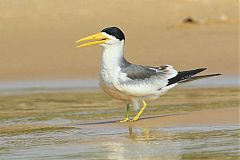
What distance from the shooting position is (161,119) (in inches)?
391

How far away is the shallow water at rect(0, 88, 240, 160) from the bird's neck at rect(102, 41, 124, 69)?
636mm

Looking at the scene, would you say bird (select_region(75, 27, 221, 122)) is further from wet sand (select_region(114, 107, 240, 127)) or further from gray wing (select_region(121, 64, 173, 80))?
wet sand (select_region(114, 107, 240, 127))

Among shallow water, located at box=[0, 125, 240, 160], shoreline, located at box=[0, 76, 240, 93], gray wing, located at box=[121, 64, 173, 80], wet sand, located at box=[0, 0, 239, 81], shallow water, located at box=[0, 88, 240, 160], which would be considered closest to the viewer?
shallow water, located at box=[0, 125, 240, 160]

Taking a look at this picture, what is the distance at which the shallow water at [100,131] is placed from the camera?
7.75 metres

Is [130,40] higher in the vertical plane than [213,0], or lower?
lower

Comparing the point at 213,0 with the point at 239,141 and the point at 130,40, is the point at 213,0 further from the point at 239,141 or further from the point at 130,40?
the point at 239,141

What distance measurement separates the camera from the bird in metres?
9.90

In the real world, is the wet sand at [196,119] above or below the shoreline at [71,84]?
below

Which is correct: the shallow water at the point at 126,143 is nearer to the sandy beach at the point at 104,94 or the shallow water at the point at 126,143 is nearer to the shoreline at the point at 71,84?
the sandy beach at the point at 104,94

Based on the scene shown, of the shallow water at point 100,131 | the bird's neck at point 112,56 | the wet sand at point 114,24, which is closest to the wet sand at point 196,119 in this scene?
the shallow water at point 100,131

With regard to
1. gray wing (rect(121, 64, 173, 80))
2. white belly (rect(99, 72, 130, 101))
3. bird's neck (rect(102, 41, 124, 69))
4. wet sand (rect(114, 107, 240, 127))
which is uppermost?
bird's neck (rect(102, 41, 124, 69))

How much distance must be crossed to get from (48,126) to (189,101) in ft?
8.18

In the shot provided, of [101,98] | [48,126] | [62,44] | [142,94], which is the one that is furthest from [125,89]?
[62,44]

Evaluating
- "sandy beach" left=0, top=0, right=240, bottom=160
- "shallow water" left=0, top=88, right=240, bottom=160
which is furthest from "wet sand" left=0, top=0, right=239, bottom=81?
"shallow water" left=0, top=88, right=240, bottom=160
